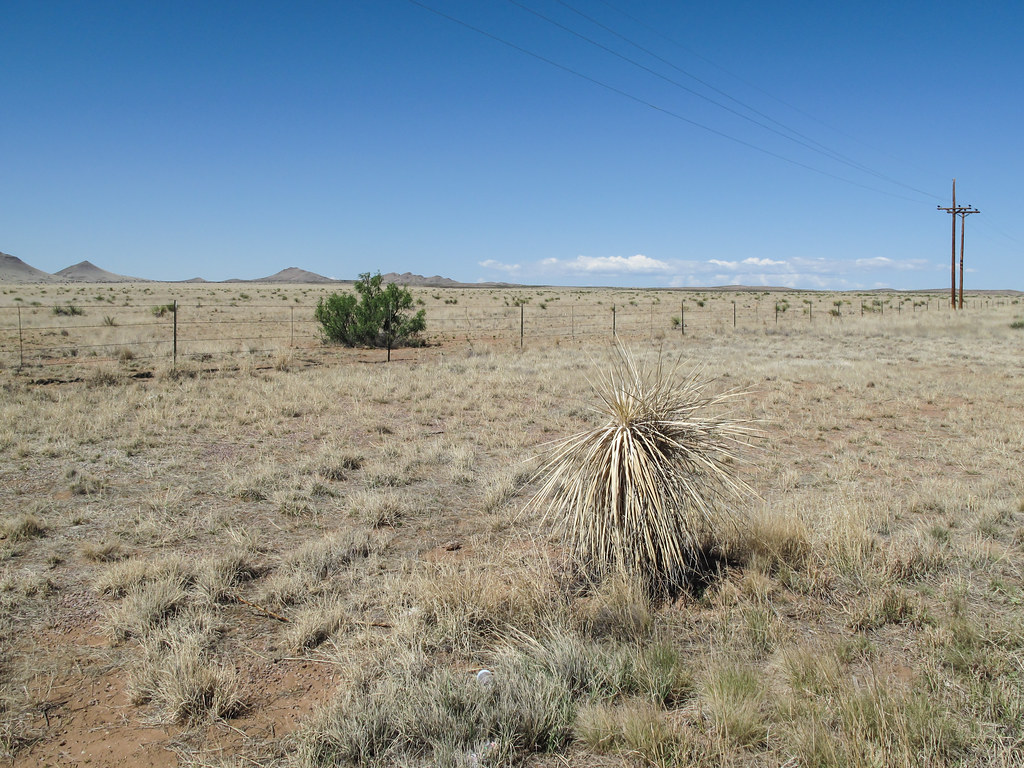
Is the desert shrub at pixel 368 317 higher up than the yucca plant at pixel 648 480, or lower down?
higher up

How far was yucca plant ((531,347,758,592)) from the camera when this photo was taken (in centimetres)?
557

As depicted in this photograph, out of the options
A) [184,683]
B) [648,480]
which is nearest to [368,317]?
[648,480]

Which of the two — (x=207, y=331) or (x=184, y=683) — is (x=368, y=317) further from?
(x=184, y=683)

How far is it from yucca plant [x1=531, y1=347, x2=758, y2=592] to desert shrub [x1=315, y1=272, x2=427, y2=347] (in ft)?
70.0

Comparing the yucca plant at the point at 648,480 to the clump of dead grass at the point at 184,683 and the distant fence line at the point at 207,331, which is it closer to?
the clump of dead grass at the point at 184,683

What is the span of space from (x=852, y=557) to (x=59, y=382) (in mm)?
17659

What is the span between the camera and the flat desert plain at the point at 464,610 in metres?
3.72

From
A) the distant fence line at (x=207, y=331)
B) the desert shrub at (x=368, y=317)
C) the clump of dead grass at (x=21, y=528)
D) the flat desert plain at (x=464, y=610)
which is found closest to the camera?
the flat desert plain at (x=464, y=610)

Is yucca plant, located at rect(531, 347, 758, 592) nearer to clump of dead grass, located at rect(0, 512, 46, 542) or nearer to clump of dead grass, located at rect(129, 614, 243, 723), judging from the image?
clump of dead grass, located at rect(129, 614, 243, 723)

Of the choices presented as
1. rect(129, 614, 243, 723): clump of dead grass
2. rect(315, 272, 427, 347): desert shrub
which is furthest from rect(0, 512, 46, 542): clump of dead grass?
rect(315, 272, 427, 347): desert shrub

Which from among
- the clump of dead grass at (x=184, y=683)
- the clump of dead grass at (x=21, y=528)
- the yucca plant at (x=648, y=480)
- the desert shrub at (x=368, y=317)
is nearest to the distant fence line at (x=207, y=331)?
the desert shrub at (x=368, y=317)

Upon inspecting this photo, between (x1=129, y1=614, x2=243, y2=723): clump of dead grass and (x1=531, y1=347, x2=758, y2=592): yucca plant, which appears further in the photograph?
(x1=531, y1=347, x2=758, y2=592): yucca plant

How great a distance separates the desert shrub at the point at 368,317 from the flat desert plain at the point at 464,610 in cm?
1491

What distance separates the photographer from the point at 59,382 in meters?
16.2
